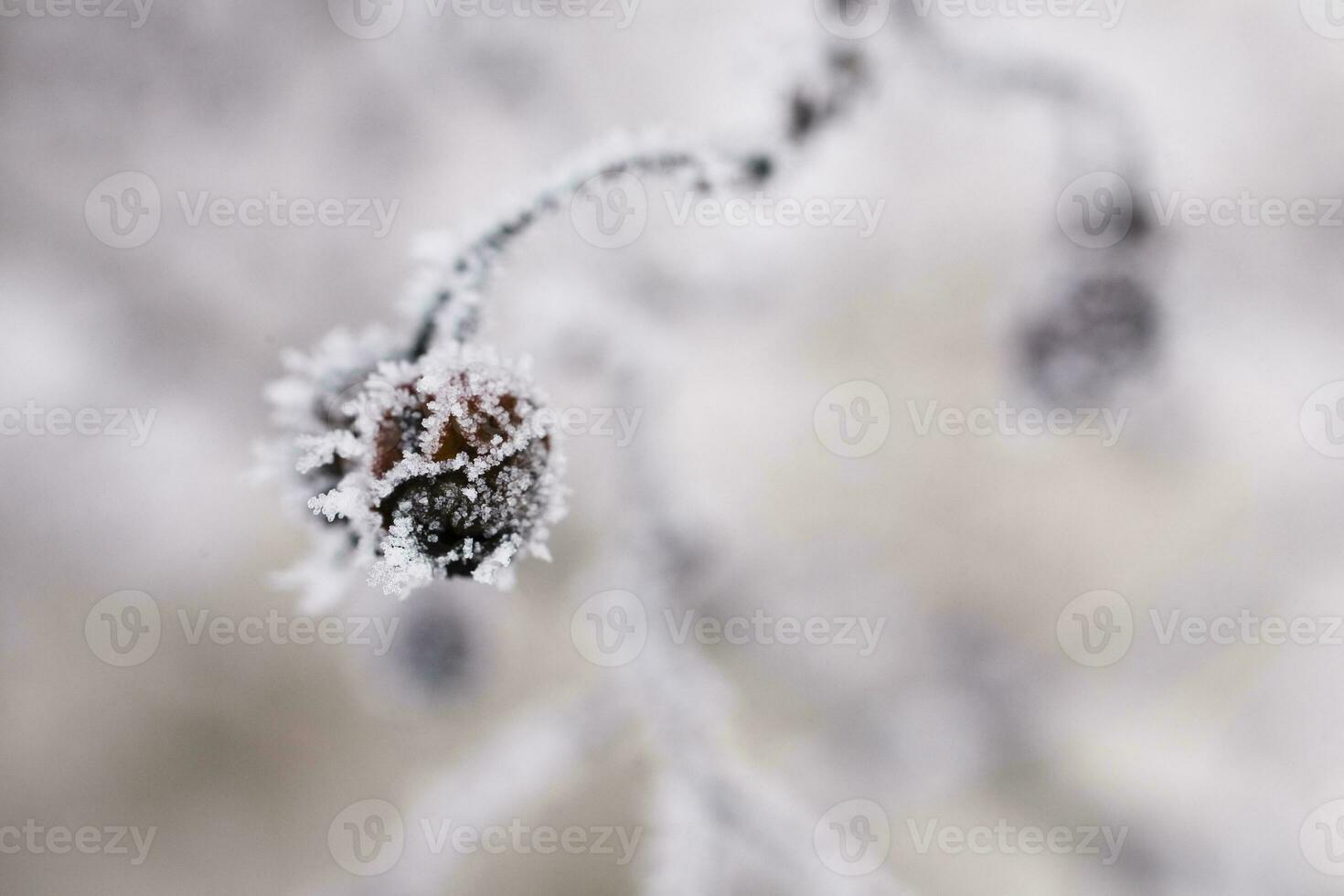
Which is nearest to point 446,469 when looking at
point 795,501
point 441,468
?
point 441,468

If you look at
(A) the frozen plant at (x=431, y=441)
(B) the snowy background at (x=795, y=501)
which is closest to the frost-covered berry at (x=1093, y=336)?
(B) the snowy background at (x=795, y=501)

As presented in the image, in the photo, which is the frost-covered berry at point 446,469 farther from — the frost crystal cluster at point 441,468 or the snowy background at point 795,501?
the snowy background at point 795,501

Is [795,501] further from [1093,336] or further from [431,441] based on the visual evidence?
[431,441]

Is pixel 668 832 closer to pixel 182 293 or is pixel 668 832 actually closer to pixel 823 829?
pixel 823 829

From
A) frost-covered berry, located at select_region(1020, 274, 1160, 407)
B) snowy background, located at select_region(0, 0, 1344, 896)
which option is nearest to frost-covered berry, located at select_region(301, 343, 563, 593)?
snowy background, located at select_region(0, 0, 1344, 896)

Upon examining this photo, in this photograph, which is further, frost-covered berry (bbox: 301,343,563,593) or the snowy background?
the snowy background

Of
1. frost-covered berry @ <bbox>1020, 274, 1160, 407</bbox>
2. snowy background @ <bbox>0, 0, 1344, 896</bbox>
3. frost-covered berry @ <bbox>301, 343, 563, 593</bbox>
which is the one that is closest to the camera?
→ frost-covered berry @ <bbox>301, 343, 563, 593</bbox>

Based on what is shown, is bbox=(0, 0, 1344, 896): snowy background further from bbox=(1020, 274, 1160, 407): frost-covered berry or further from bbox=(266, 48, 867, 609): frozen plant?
bbox=(266, 48, 867, 609): frozen plant
